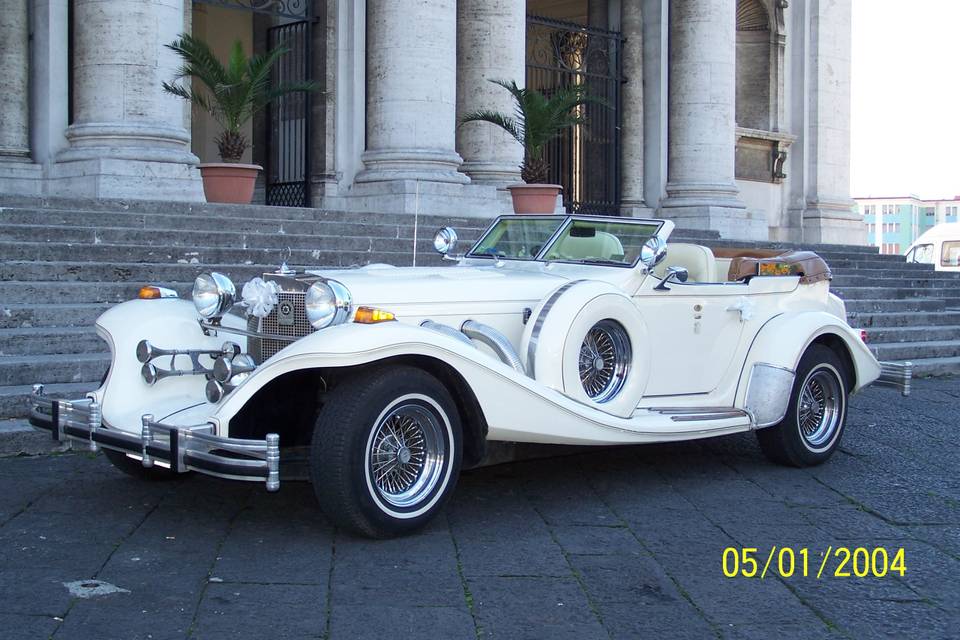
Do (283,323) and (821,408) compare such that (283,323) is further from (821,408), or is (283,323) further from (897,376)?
(897,376)

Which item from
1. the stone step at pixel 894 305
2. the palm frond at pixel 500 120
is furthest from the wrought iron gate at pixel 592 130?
the stone step at pixel 894 305

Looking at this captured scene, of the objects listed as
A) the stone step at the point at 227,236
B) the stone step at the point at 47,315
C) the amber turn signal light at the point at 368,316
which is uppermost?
the stone step at the point at 227,236

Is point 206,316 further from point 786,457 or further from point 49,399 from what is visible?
point 786,457

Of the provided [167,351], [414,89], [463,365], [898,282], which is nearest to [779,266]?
[463,365]

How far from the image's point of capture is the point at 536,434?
4.84m

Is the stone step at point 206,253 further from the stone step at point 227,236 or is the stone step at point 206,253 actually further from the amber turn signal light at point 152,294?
the amber turn signal light at point 152,294

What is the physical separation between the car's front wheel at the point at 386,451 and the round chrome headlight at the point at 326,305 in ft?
1.00

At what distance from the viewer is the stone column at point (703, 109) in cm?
1708

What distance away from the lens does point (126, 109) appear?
36.0ft

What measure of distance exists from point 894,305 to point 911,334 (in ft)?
4.51

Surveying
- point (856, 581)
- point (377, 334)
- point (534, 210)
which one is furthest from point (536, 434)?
point (534, 210)

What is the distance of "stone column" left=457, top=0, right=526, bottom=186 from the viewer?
14.6m

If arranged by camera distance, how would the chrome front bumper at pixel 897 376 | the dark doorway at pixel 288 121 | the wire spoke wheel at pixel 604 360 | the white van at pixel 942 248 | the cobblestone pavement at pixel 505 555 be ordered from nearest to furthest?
1. the cobblestone pavement at pixel 505 555
2. the wire spoke wheel at pixel 604 360
3. the chrome front bumper at pixel 897 376
4. the dark doorway at pixel 288 121
5. the white van at pixel 942 248

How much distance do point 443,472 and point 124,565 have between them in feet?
4.28
